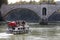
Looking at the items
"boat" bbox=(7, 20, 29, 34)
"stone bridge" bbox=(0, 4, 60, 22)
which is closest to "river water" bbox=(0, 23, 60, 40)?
"boat" bbox=(7, 20, 29, 34)

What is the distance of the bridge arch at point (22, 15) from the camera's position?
76.3 metres

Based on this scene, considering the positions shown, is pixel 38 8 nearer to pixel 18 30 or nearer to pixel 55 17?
pixel 55 17

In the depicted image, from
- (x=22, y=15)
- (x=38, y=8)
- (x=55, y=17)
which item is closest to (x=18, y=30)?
(x=38, y=8)

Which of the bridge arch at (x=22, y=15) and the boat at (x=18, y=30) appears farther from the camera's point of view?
the bridge arch at (x=22, y=15)

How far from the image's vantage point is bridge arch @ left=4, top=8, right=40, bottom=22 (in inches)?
3005

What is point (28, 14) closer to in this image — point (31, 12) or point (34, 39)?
point (31, 12)

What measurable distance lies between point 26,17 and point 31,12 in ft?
7.75

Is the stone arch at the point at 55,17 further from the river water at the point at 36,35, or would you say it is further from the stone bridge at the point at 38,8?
the river water at the point at 36,35

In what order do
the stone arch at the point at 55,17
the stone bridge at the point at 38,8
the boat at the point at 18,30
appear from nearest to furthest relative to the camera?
the boat at the point at 18,30
the stone bridge at the point at 38,8
the stone arch at the point at 55,17

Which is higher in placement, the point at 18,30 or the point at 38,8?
the point at 18,30

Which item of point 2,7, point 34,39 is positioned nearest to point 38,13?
point 2,7

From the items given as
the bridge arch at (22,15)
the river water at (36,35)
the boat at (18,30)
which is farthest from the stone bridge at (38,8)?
the boat at (18,30)

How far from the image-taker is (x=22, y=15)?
262 feet

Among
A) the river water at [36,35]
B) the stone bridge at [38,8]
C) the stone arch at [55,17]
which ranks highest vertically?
the river water at [36,35]
